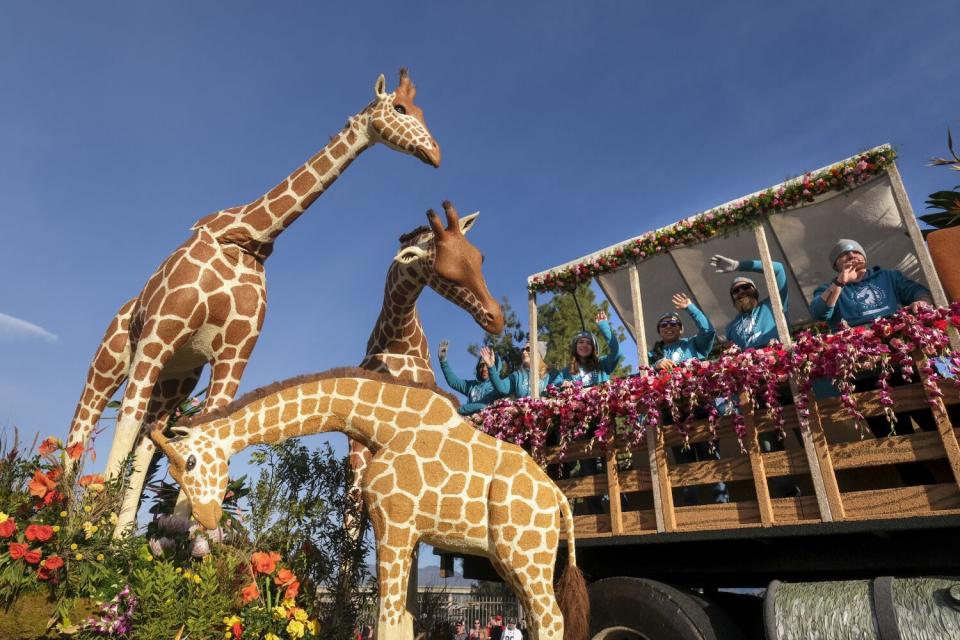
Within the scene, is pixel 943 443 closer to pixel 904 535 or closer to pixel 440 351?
pixel 904 535

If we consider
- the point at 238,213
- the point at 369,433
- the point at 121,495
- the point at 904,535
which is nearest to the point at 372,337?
the point at 238,213

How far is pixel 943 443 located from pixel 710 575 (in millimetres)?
1978

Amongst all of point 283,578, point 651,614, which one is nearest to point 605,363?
point 651,614

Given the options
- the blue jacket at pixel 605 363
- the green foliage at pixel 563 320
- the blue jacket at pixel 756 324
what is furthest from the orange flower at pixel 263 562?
the green foliage at pixel 563 320

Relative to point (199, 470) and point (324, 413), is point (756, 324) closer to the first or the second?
point (324, 413)

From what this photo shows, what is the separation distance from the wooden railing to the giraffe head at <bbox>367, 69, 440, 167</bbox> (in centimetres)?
303

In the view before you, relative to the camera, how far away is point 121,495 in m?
3.89

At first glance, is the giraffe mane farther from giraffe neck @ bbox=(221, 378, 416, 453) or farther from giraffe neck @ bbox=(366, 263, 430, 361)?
giraffe neck @ bbox=(366, 263, 430, 361)

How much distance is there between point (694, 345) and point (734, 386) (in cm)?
169

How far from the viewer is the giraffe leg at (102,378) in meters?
5.11

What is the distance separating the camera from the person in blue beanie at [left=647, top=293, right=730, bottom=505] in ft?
16.3

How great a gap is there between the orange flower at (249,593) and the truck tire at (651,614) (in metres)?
2.46

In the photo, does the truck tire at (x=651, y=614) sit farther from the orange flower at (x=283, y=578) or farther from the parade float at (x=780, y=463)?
the orange flower at (x=283, y=578)

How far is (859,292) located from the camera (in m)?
4.88
